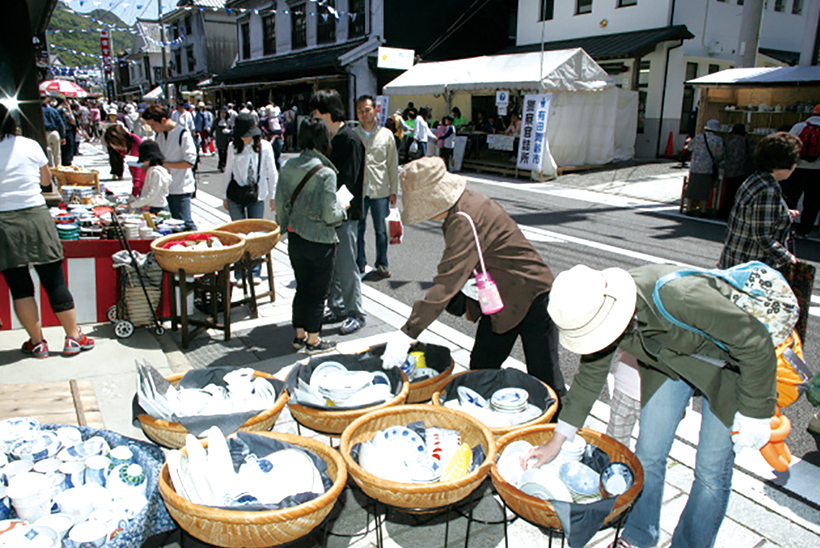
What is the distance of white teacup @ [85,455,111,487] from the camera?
2.21 meters

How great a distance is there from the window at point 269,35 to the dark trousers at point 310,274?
29140 millimetres

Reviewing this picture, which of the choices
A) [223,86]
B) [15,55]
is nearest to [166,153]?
[15,55]

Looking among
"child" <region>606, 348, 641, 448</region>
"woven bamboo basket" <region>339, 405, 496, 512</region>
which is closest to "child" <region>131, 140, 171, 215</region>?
"woven bamboo basket" <region>339, 405, 496, 512</region>

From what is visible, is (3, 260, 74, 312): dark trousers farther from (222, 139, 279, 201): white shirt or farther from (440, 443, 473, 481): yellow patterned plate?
(440, 443, 473, 481): yellow patterned plate

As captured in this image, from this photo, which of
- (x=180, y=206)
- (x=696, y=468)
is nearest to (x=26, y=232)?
(x=180, y=206)

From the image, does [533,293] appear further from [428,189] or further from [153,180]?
[153,180]

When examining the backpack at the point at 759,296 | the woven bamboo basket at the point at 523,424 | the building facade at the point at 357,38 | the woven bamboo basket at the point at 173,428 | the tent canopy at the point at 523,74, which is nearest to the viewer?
the backpack at the point at 759,296

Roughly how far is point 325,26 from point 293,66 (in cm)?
281

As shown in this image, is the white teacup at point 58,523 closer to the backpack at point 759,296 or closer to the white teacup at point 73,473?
the white teacup at point 73,473

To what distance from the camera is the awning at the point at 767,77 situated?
9672 millimetres

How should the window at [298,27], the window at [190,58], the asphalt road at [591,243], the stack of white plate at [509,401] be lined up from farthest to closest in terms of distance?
1. the window at [190,58]
2. the window at [298,27]
3. the asphalt road at [591,243]
4. the stack of white plate at [509,401]

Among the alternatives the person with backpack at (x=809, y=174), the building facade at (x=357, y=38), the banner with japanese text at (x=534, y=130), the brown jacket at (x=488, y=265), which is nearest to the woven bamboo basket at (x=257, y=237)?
the brown jacket at (x=488, y=265)

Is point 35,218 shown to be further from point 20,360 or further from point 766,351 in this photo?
point 766,351

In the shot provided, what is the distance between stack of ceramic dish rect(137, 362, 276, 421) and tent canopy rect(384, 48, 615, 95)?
1317cm
